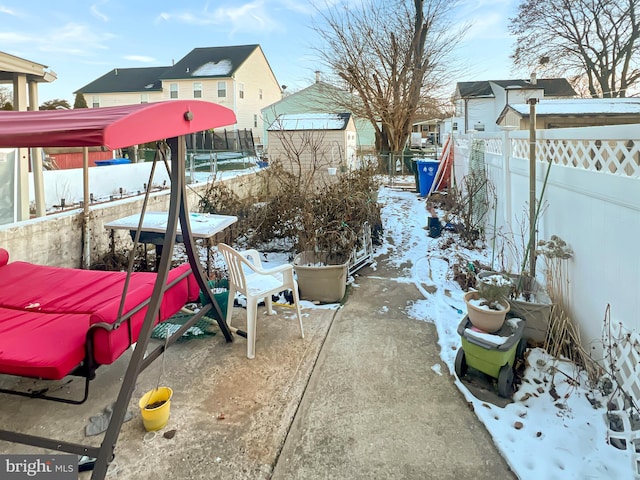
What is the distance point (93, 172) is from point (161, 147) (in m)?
6.37

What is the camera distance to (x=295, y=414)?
252 cm

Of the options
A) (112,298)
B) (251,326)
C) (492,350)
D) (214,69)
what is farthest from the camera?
(214,69)

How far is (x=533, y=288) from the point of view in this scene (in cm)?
351

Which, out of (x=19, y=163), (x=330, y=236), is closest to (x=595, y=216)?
(x=330, y=236)

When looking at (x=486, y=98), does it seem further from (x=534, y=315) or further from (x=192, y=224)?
(x=534, y=315)

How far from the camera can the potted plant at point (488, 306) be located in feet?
9.31

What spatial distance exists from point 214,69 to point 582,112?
23.4 meters

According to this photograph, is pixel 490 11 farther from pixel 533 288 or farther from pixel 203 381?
pixel 203 381

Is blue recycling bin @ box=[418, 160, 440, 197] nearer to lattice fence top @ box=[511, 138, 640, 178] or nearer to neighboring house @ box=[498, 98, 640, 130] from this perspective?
neighboring house @ box=[498, 98, 640, 130]

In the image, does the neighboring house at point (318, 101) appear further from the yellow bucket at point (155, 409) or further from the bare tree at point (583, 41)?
the yellow bucket at point (155, 409)

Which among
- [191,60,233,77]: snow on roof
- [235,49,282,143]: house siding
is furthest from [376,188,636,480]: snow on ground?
[191,60,233,77]: snow on roof

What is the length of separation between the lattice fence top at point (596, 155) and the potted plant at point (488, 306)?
1066 mm

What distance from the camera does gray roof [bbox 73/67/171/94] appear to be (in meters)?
29.3

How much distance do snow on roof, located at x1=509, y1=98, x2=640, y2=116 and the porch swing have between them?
30.0 ft
